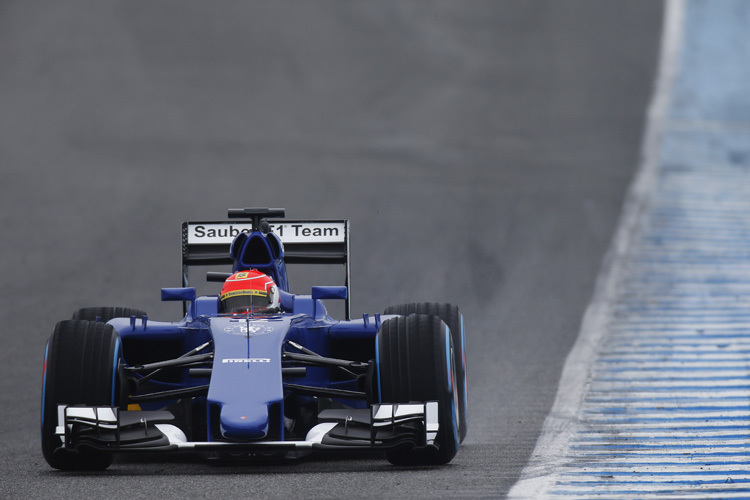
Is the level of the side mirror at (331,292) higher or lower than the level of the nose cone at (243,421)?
A: higher

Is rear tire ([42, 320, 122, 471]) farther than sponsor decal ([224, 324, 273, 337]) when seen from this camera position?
No

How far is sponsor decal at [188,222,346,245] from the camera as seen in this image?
12539 millimetres

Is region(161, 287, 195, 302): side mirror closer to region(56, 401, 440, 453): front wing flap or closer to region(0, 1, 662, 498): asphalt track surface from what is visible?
region(0, 1, 662, 498): asphalt track surface

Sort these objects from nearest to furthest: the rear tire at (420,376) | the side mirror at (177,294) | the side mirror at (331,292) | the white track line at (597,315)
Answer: the white track line at (597,315) < the rear tire at (420,376) < the side mirror at (331,292) < the side mirror at (177,294)

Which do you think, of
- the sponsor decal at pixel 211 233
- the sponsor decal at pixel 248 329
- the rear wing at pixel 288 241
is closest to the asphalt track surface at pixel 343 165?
the sponsor decal at pixel 248 329

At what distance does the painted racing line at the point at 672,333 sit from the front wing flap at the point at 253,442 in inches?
32.4

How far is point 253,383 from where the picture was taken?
28.5 ft

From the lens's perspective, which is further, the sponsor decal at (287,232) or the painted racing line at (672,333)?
the sponsor decal at (287,232)

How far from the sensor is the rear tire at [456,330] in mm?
10164

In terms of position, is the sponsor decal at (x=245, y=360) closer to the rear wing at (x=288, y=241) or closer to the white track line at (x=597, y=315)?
the white track line at (x=597, y=315)

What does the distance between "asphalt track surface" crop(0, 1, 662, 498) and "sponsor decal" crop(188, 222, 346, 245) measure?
7.28 ft

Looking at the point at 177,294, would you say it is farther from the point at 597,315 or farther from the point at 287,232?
the point at 597,315

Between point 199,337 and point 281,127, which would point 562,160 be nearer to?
point 281,127

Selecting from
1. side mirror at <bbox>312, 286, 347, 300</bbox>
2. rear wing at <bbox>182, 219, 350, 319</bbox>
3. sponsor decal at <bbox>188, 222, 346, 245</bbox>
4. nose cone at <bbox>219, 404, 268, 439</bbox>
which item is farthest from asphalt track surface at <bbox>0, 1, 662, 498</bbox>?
sponsor decal at <bbox>188, 222, 346, 245</bbox>
